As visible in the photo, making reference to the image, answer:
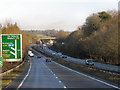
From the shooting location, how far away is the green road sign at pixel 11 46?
30808 millimetres

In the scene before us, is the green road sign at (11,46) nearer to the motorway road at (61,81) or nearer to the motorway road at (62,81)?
the motorway road at (61,81)

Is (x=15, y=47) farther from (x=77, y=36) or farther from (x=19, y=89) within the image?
(x=77, y=36)

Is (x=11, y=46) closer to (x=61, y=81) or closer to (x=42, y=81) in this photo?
(x=42, y=81)

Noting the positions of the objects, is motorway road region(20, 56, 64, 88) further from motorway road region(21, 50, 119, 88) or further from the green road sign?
the green road sign

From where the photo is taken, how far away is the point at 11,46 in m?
31.4

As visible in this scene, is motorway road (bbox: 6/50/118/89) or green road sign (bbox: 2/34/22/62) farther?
green road sign (bbox: 2/34/22/62)

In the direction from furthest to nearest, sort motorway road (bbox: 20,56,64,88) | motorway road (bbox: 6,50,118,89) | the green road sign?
the green road sign < motorway road (bbox: 20,56,64,88) < motorway road (bbox: 6,50,118,89)

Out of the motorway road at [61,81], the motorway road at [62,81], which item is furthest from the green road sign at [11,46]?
the motorway road at [62,81]

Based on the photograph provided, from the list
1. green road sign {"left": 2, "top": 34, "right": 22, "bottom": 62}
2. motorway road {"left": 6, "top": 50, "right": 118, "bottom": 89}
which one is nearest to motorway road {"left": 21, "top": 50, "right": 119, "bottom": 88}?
motorway road {"left": 6, "top": 50, "right": 118, "bottom": 89}

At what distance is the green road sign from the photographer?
30808 mm

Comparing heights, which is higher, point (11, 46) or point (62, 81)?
point (11, 46)

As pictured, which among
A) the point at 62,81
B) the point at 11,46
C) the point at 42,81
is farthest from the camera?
the point at 11,46

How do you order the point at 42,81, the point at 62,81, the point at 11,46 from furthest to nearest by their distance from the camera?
the point at 11,46
the point at 42,81
the point at 62,81

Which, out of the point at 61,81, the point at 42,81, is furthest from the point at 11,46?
the point at 61,81
